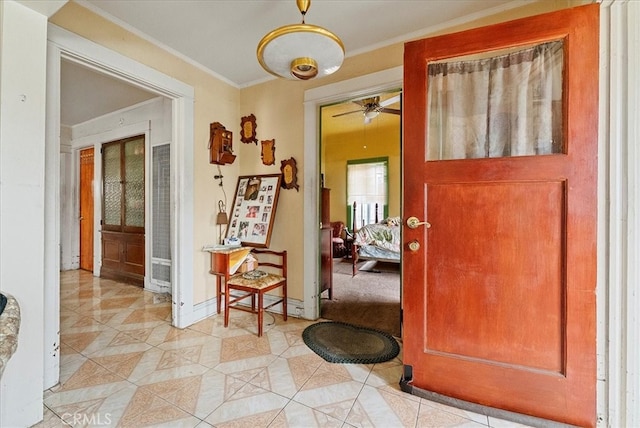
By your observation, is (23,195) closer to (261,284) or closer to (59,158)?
(59,158)

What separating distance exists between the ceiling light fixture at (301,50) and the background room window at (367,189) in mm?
5175

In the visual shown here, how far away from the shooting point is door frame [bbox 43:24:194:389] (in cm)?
174

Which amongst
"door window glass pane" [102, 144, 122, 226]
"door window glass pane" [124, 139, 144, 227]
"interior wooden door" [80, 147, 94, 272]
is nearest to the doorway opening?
"door window glass pane" [124, 139, 144, 227]

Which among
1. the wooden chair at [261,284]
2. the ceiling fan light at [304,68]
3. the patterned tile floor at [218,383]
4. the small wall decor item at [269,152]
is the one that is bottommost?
the patterned tile floor at [218,383]

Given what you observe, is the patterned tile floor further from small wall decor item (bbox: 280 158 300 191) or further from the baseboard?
small wall decor item (bbox: 280 158 300 191)

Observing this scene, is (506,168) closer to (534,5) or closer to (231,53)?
(534,5)

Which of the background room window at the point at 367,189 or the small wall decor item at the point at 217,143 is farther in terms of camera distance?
the background room window at the point at 367,189

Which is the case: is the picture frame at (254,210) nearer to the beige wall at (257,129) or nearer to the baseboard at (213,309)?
the beige wall at (257,129)

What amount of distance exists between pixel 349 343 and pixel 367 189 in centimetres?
491

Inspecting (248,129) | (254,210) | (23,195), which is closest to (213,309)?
(254,210)

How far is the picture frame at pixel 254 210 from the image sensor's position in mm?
2886

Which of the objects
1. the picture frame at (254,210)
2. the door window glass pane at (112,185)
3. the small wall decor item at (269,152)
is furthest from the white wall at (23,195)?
the door window glass pane at (112,185)

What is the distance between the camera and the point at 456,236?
1605 mm

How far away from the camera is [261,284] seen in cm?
244
